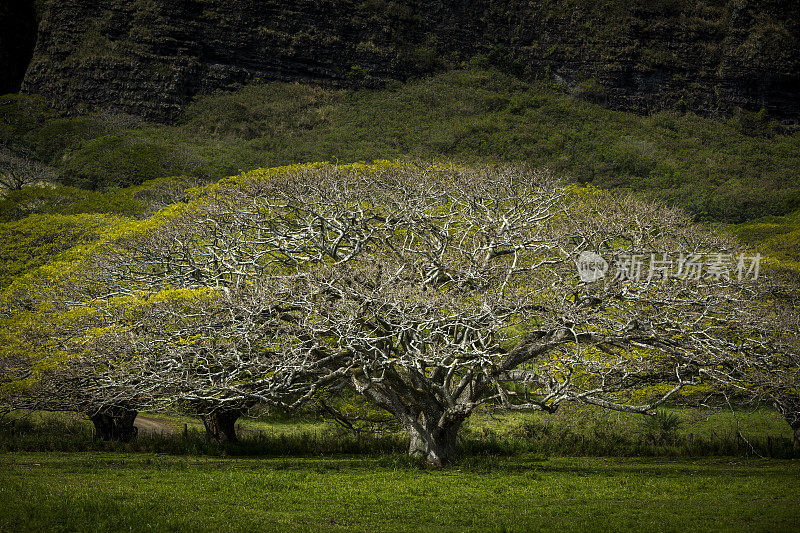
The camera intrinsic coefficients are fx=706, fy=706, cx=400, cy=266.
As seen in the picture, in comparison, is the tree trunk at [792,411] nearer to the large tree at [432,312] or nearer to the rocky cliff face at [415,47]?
the large tree at [432,312]

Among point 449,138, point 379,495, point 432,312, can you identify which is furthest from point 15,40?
point 379,495

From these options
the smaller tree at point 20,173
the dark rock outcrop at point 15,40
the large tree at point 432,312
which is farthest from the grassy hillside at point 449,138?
the large tree at point 432,312

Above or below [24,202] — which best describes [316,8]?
above

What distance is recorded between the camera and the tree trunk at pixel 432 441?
1573 centimetres

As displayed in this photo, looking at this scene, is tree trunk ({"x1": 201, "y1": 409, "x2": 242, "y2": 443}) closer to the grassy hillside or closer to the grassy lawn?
the grassy lawn

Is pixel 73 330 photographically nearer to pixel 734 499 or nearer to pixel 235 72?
pixel 734 499

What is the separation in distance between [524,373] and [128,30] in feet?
300

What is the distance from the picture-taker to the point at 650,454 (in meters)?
19.7

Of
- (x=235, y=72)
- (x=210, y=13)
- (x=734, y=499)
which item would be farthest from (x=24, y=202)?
(x=210, y=13)

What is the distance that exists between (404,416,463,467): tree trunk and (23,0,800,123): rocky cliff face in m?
76.3

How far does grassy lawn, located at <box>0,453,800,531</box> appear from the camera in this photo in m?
9.66

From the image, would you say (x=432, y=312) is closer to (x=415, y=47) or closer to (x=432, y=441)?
(x=432, y=441)

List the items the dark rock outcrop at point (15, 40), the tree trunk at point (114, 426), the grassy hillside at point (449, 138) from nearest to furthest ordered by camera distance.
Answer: the tree trunk at point (114, 426) < the grassy hillside at point (449, 138) < the dark rock outcrop at point (15, 40)

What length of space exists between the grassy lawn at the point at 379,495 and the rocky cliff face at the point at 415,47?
252ft
